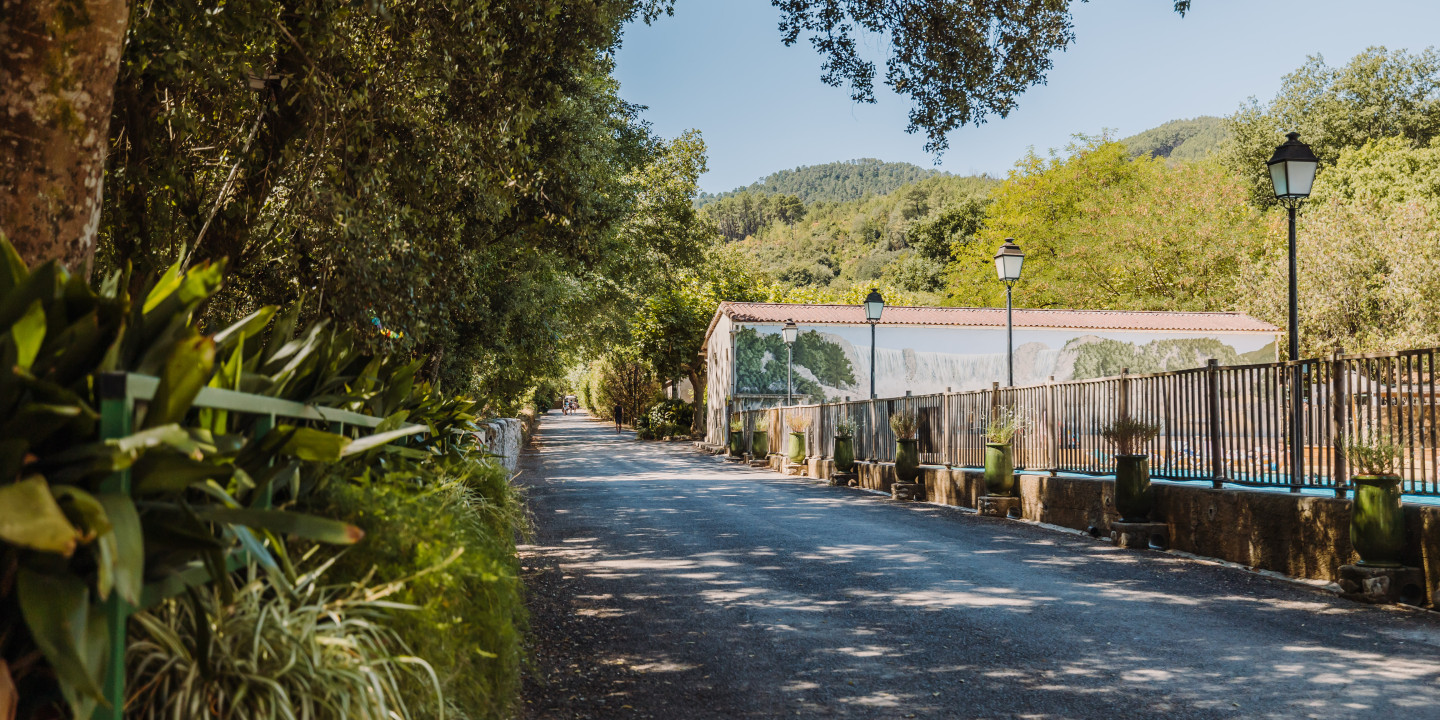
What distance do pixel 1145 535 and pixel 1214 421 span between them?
127 cm

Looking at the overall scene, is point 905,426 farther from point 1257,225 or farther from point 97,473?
point 1257,225

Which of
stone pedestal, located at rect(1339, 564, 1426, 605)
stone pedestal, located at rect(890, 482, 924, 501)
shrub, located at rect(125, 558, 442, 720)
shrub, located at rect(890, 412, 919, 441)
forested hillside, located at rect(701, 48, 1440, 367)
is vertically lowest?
stone pedestal, located at rect(890, 482, 924, 501)

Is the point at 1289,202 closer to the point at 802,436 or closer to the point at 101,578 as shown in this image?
the point at 101,578

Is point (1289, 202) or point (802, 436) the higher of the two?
point (1289, 202)

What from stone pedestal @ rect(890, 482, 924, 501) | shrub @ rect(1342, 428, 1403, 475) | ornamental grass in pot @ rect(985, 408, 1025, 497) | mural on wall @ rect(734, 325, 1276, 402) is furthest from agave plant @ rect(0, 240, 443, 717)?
mural on wall @ rect(734, 325, 1276, 402)

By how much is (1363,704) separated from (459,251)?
8.38m

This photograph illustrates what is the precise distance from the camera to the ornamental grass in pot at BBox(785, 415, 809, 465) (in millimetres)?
23681

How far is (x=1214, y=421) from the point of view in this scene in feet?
30.7

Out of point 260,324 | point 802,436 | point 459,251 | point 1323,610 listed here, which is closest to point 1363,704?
point 1323,610

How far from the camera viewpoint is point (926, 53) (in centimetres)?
1005

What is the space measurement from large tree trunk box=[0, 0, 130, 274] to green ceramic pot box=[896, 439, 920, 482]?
A: 13677 mm

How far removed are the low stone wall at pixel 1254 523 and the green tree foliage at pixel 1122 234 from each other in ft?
118

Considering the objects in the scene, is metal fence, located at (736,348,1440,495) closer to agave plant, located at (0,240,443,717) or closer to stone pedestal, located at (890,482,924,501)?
stone pedestal, located at (890,482,924,501)

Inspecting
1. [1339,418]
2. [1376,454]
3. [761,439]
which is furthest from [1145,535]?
[761,439]
